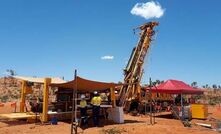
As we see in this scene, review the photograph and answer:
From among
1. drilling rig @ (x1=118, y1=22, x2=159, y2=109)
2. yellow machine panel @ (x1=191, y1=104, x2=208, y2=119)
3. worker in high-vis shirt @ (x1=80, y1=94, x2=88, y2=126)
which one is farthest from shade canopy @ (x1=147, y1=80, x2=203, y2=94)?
worker in high-vis shirt @ (x1=80, y1=94, x2=88, y2=126)

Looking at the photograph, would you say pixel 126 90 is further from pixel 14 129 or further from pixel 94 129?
pixel 14 129

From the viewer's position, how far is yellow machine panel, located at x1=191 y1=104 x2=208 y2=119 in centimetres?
2212

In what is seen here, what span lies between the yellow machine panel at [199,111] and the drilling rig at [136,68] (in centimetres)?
427

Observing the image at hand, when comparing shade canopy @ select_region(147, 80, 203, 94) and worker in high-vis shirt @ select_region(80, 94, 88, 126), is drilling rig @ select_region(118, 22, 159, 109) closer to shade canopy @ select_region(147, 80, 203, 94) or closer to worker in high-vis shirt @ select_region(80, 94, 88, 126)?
shade canopy @ select_region(147, 80, 203, 94)

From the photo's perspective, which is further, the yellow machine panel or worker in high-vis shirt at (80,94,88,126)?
the yellow machine panel

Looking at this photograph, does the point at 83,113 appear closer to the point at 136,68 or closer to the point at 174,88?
the point at 174,88

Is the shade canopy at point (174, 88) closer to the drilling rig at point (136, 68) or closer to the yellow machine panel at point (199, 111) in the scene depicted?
the yellow machine panel at point (199, 111)

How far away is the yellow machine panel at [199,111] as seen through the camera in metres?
22.1

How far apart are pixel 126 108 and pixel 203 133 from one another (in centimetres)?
937

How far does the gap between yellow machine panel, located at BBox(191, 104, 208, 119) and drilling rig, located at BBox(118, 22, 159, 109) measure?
4.27m

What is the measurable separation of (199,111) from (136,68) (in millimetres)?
5724

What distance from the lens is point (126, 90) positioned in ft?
78.3

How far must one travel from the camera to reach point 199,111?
22.4 meters

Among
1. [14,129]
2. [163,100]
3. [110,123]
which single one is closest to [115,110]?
[110,123]
